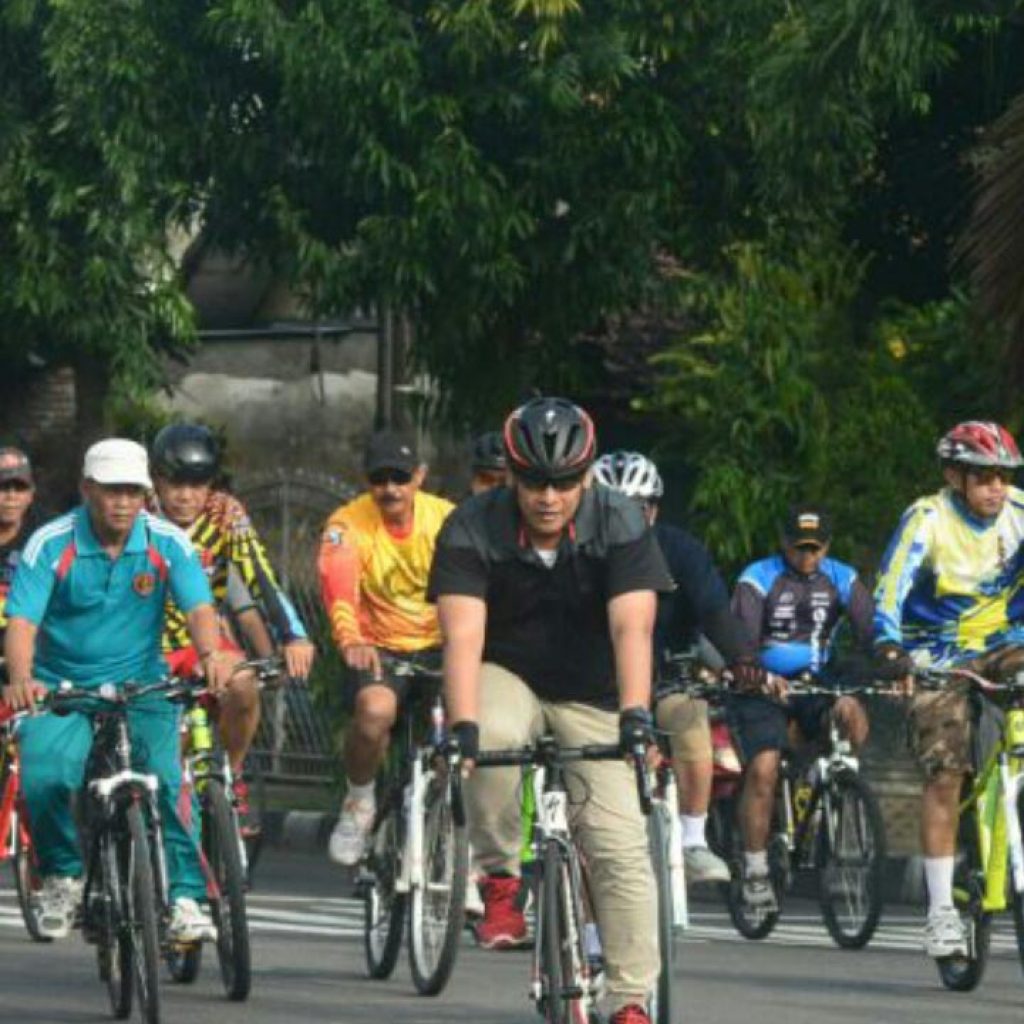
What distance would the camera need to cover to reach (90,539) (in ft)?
43.2

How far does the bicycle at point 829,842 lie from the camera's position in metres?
16.8

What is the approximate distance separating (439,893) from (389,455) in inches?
99.0

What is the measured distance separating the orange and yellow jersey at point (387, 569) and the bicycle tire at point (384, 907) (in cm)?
129

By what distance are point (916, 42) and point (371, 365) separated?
1714 centimetres

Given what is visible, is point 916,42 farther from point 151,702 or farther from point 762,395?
point 151,702

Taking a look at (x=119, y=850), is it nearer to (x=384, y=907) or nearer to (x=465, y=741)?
(x=465, y=741)

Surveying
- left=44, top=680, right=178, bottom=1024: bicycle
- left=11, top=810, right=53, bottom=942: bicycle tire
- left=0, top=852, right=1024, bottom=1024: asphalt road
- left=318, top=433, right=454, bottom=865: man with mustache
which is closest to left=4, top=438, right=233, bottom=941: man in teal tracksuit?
left=44, top=680, right=178, bottom=1024: bicycle

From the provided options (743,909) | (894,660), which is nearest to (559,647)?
(894,660)

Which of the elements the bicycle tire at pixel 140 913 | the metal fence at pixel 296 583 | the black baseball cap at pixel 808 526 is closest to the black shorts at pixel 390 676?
the black baseball cap at pixel 808 526

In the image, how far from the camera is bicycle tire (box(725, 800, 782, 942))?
17344mm

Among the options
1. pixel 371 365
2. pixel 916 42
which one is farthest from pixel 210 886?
pixel 371 365

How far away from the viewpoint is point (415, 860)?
45.5 feet

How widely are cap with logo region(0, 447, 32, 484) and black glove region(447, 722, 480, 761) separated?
6.17 metres

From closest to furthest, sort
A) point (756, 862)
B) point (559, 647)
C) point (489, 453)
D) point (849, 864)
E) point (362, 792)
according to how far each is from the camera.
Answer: point (559, 647) < point (362, 792) < point (489, 453) < point (849, 864) < point (756, 862)
